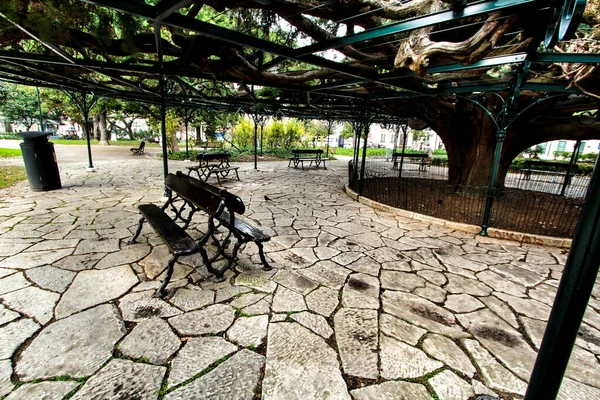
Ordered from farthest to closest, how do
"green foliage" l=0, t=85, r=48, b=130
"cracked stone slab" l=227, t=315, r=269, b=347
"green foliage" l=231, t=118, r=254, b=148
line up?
"green foliage" l=0, t=85, r=48, b=130
"green foliage" l=231, t=118, r=254, b=148
"cracked stone slab" l=227, t=315, r=269, b=347

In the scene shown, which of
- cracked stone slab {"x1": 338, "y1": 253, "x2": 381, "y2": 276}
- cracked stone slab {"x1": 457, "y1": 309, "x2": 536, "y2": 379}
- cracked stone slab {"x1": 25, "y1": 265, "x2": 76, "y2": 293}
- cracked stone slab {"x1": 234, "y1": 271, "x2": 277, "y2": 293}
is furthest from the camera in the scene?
cracked stone slab {"x1": 338, "y1": 253, "x2": 381, "y2": 276}

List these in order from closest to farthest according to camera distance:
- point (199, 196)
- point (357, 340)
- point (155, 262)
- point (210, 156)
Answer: point (357, 340) → point (199, 196) → point (155, 262) → point (210, 156)

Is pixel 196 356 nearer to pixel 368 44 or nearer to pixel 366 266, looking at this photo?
pixel 366 266

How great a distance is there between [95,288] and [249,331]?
71.7 inches

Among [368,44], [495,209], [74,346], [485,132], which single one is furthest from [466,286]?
[485,132]

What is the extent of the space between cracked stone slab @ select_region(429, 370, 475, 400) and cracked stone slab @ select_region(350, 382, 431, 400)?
0.32 feet

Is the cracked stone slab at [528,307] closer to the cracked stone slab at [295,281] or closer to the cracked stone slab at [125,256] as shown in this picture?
the cracked stone slab at [295,281]

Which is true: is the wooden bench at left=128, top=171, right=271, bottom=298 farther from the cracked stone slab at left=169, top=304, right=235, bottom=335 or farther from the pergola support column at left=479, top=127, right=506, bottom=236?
the pergola support column at left=479, top=127, right=506, bottom=236

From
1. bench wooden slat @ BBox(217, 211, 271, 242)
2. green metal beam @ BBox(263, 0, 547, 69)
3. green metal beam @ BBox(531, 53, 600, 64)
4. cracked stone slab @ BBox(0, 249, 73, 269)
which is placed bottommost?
cracked stone slab @ BBox(0, 249, 73, 269)

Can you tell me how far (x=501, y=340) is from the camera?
93.8 inches

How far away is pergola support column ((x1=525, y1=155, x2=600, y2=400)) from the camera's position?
101cm

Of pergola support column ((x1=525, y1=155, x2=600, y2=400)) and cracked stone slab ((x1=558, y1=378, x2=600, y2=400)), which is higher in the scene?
pergola support column ((x1=525, y1=155, x2=600, y2=400))

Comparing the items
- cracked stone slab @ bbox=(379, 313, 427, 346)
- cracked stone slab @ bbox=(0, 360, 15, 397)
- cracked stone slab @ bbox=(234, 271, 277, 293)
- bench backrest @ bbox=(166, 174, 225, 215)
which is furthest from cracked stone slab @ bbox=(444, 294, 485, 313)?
cracked stone slab @ bbox=(0, 360, 15, 397)

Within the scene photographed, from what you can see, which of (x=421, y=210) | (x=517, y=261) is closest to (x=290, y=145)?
(x=421, y=210)
